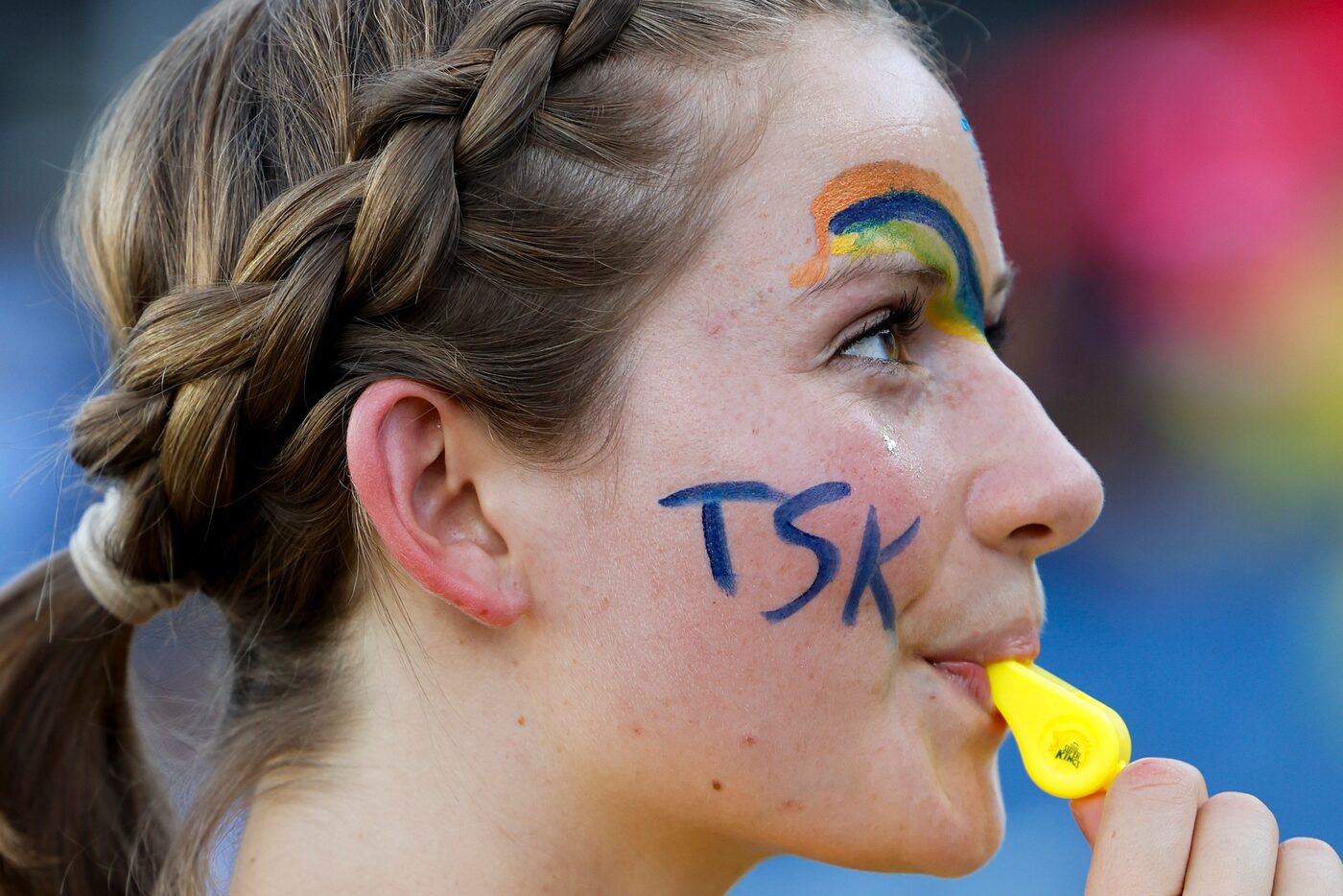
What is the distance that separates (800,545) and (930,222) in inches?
17.2

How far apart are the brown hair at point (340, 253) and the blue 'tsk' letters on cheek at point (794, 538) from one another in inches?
5.8

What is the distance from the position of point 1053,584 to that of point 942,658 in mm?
4053

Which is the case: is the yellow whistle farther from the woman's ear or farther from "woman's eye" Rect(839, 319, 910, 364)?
the woman's ear

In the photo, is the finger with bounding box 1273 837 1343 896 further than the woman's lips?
No

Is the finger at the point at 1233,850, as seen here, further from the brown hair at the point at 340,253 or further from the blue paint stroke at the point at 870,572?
the brown hair at the point at 340,253

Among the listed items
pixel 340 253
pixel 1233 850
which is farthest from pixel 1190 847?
pixel 340 253

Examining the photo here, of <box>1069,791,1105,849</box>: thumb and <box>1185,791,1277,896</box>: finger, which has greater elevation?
<box>1185,791,1277,896</box>: finger

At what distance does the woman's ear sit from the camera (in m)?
1.34

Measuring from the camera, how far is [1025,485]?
4.61 feet

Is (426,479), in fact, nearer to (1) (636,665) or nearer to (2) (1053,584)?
(1) (636,665)

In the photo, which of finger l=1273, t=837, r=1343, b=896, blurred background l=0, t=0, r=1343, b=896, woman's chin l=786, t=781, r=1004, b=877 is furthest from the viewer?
blurred background l=0, t=0, r=1343, b=896

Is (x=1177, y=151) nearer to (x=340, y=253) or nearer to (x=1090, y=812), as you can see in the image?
(x=1090, y=812)

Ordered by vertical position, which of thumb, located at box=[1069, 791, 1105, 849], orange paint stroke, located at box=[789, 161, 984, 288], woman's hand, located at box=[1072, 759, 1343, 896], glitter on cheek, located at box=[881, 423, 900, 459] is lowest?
thumb, located at box=[1069, 791, 1105, 849]

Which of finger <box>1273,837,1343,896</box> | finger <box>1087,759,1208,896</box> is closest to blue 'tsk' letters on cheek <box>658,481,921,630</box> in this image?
finger <box>1087,759,1208,896</box>
